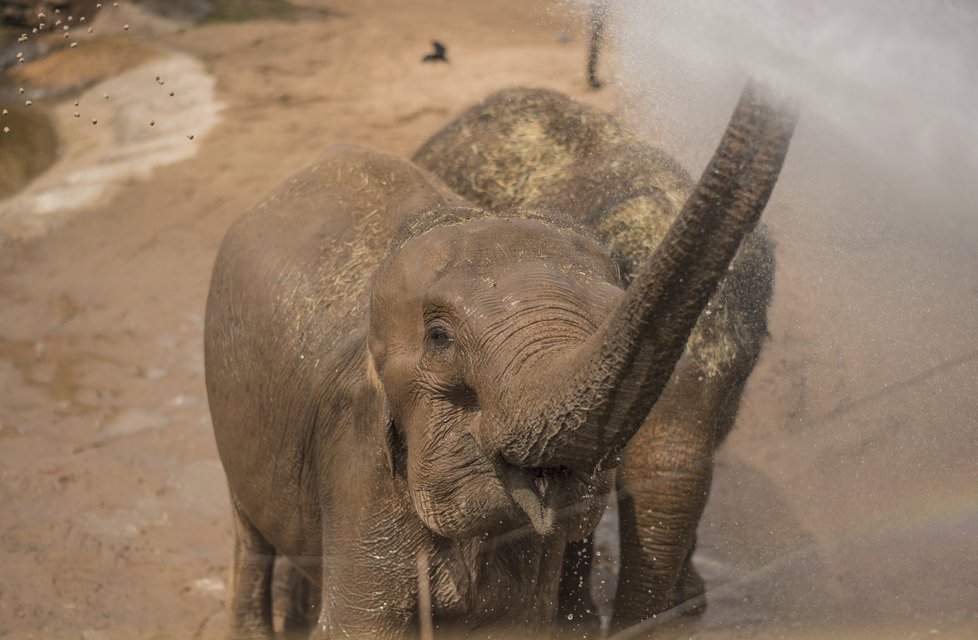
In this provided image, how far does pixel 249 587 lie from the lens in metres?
6.28

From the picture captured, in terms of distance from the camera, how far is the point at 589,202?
5.31m

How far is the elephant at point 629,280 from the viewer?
4.96m

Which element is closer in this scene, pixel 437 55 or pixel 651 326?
pixel 651 326

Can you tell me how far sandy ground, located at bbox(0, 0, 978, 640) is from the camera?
6.17m

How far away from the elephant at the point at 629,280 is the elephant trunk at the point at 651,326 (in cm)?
148

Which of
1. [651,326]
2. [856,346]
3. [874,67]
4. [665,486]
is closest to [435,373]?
[651,326]

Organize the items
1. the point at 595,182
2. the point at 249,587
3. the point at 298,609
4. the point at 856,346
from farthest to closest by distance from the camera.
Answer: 1. the point at 856,346
2. the point at 298,609
3. the point at 249,587
4. the point at 595,182

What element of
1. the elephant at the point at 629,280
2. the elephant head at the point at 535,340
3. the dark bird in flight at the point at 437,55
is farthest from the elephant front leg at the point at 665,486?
the dark bird in flight at the point at 437,55

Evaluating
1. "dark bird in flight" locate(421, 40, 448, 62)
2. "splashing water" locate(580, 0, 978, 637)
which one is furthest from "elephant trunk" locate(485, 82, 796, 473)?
"dark bird in flight" locate(421, 40, 448, 62)

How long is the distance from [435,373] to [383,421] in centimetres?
39

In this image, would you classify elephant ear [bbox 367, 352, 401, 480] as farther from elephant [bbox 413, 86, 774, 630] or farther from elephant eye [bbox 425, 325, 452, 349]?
elephant [bbox 413, 86, 774, 630]

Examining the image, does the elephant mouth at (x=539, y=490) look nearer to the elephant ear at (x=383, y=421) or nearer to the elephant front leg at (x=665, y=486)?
the elephant ear at (x=383, y=421)

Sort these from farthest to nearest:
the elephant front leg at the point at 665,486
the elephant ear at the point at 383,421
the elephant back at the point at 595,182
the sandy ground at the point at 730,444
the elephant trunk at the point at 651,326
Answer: the sandy ground at the point at 730,444, the elephant back at the point at 595,182, the elephant front leg at the point at 665,486, the elephant ear at the point at 383,421, the elephant trunk at the point at 651,326

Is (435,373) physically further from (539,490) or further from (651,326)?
(651,326)
